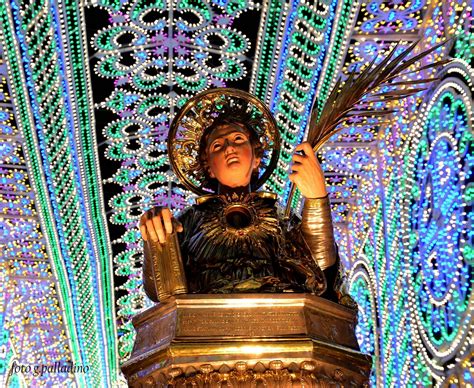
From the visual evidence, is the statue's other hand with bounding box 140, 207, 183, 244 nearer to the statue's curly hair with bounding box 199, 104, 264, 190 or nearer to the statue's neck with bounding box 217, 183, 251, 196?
the statue's neck with bounding box 217, 183, 251, 196

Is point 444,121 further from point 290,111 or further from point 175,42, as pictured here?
point 175,42

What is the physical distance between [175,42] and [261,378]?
519cm

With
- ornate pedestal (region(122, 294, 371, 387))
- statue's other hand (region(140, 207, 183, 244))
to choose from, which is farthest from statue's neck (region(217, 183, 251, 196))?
ornate pedestal (region(122, 294, 371, 387))

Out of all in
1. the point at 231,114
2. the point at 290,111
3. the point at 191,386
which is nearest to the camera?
the point at 191,386

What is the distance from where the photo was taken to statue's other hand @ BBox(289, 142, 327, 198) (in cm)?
258

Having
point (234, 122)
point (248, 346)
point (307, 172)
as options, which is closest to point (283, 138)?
point (234, 122)

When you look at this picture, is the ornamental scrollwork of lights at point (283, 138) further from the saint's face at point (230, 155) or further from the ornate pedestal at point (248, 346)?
the ornate pedestal at point (248, 346)

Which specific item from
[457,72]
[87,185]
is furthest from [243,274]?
[87,185]

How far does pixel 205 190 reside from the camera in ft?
10.9

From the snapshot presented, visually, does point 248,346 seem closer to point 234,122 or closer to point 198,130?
point 234,122

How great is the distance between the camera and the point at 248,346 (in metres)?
2.05

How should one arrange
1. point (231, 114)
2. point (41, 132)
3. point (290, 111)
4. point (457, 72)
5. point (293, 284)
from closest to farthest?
1. point (293, 284)
2. point (231, 114)
3. point (457, 72)
4. point (290, 111)
5. point (41, 132)

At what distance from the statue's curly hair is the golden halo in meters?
0.02

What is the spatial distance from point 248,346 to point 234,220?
0.85m
